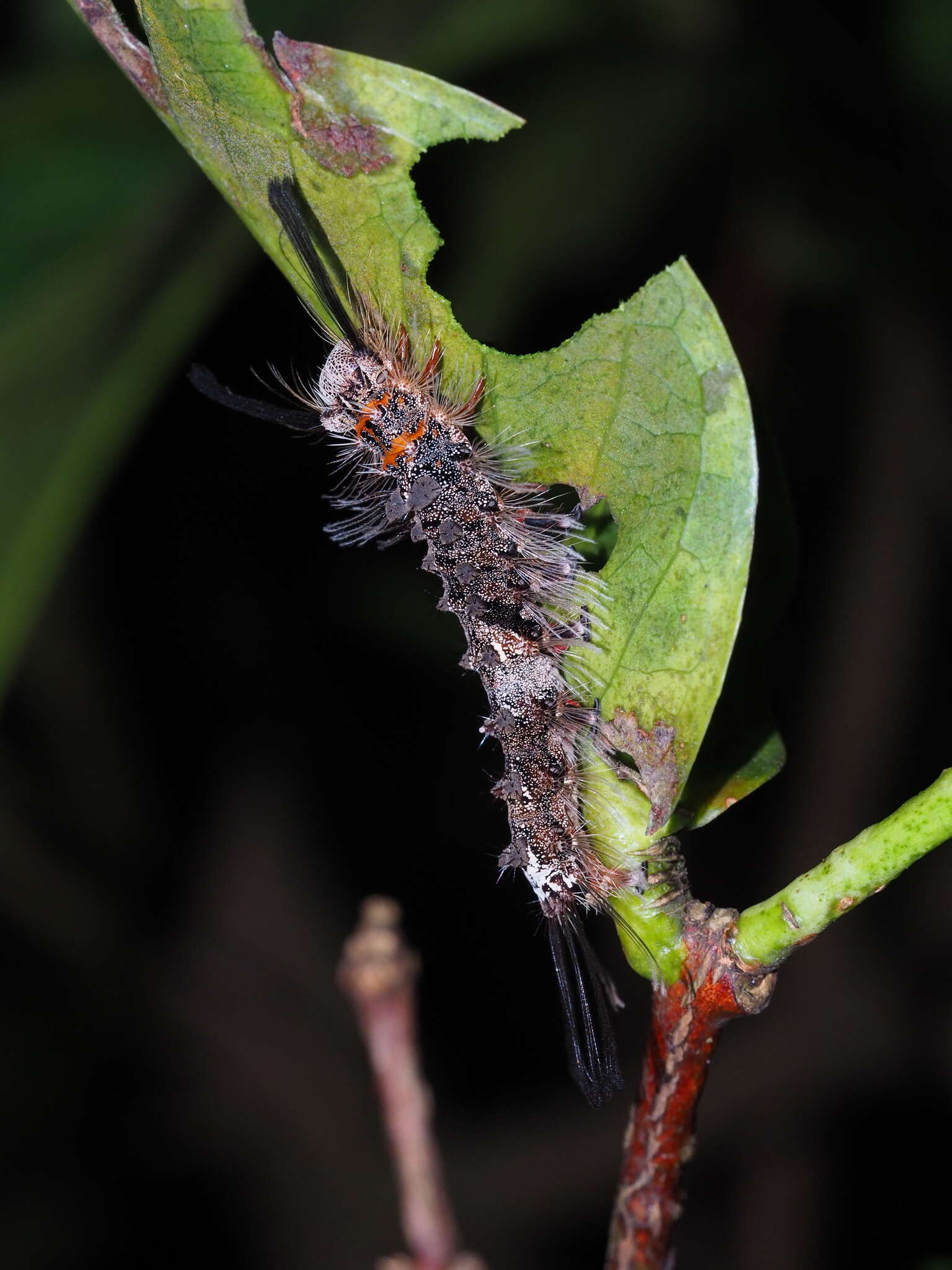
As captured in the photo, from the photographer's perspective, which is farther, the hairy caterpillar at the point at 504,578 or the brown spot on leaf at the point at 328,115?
the hairy caterpillar at the point at 504,578

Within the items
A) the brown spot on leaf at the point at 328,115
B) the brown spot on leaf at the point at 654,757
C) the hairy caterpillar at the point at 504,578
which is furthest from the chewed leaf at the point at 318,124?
the brown spot on leaf at the point at 654,757

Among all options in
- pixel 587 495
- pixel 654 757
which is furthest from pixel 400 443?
pixel 654 757

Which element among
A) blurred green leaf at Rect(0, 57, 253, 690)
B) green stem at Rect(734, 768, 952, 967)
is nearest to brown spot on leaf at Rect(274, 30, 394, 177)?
green stem at Rect(734, 768, 952, 967)

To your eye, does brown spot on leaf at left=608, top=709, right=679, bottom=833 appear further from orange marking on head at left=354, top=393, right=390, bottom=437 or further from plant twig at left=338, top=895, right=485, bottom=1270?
orange marking on head at left=354, top=393, right=390, bottom=437

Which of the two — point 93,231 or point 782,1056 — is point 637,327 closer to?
point 93,231

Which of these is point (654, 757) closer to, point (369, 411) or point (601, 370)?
point (601, 370)

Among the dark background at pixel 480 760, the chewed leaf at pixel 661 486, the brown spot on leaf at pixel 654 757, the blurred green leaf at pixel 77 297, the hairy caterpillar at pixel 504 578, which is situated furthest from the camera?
the dark background at pixel 480 760

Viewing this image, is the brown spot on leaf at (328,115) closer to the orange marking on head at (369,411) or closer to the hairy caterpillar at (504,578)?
the hairy caterpillar at (504,578)
